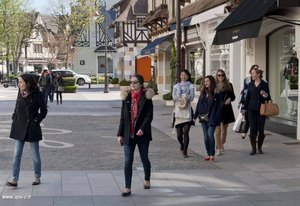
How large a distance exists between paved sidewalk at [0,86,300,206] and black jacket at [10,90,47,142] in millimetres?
746

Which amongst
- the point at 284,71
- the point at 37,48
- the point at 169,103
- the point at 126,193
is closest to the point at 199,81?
the point at 169,103

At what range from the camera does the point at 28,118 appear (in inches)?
317

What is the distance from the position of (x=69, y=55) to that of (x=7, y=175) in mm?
62659

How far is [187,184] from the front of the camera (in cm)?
842

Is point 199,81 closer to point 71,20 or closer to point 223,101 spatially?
point 223,101

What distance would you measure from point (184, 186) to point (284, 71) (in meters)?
9.37

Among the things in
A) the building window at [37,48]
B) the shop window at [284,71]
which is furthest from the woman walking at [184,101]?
the building window at [37,48]

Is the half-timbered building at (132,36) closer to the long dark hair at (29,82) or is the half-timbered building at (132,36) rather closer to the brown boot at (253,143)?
the brown boot at (253,143)

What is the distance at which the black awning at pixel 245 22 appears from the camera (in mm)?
11477

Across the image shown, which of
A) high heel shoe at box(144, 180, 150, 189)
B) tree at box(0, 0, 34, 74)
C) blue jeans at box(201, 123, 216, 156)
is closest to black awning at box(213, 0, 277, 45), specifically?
blue jeans at box(201, 123, 216, 156)

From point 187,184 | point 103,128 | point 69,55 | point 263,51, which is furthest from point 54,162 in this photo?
point 69,55

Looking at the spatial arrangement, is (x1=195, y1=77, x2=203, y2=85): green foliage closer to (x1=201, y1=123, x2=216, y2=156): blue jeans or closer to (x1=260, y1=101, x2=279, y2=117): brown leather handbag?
(x1=260, y1=101, x2=279, y2=117): brown leather handbag

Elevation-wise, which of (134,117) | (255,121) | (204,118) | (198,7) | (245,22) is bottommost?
(255,121)

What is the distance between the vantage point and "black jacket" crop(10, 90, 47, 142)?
8.04 m
